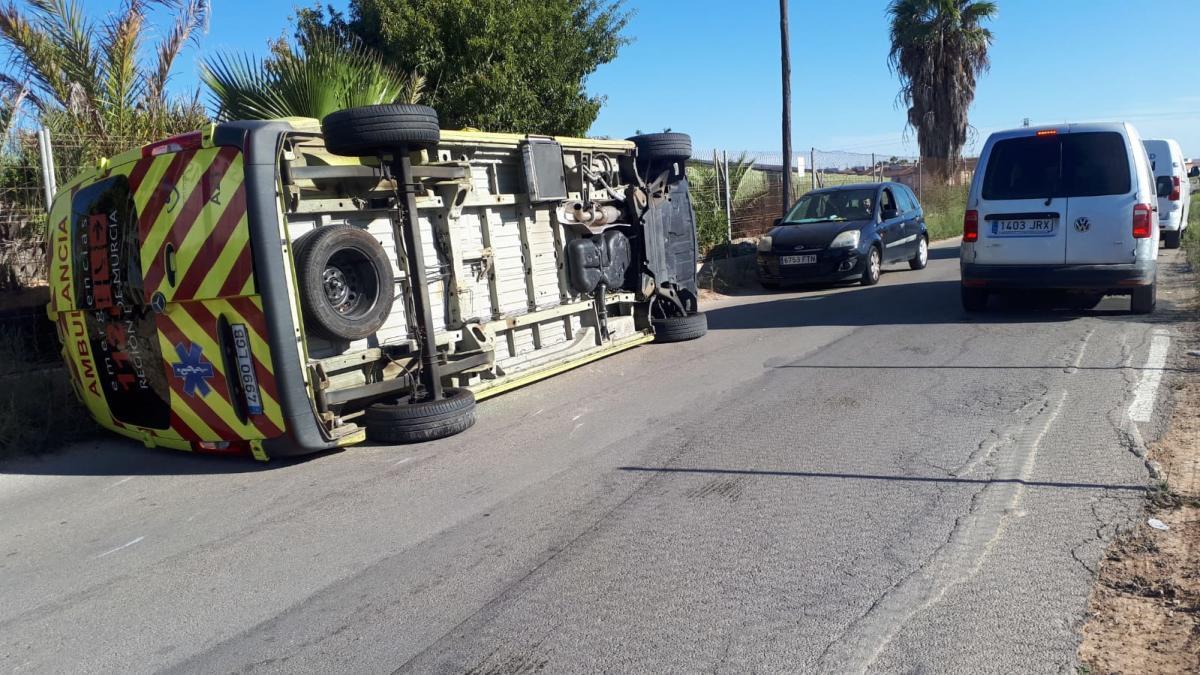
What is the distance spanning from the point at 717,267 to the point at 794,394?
9.01 m

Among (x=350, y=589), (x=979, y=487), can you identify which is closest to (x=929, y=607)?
(x=979, y=487)

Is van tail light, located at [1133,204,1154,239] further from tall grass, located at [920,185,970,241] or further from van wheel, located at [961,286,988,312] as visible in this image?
tall grass, located at [920,185,970,241]

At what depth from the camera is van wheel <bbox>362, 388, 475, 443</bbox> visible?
6254mm

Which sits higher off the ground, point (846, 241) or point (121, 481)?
point (846, 241)

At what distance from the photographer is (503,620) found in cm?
360

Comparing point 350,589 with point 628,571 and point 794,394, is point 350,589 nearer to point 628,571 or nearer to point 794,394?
point 628,571

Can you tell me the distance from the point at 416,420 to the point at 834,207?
34.6 ft

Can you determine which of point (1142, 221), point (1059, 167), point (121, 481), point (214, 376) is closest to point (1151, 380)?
point (1142, 221)

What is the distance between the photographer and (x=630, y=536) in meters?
4.38

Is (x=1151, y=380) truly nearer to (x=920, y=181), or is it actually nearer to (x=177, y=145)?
(x=177, y=145)

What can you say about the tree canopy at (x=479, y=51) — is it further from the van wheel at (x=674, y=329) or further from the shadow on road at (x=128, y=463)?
the shadow on road at (x=128, y=463)

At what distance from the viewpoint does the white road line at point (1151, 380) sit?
6.09m

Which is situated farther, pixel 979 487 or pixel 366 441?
pixel 366 441

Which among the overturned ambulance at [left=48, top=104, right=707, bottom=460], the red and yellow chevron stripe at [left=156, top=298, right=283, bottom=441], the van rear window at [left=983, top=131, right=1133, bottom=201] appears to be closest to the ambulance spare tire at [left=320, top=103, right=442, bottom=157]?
the overturned ambulance at [left=48, top=104, right=707, bottom=460]
